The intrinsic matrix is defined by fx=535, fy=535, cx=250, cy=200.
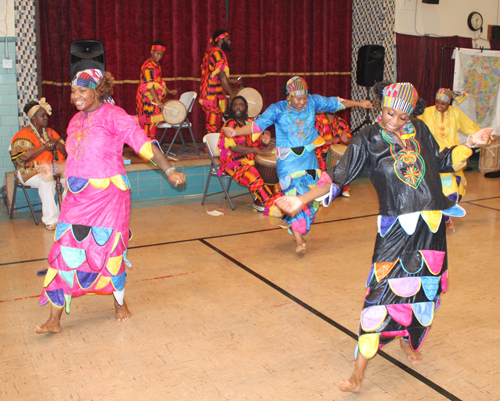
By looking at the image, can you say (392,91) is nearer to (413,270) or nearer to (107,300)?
(413,270)

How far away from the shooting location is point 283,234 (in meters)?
5.37

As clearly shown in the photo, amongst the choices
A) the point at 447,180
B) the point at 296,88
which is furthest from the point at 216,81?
the point at 447,180

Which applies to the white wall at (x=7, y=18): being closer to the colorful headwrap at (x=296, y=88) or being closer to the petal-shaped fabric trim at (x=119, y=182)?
the colorful headwrap at (x=296, y=88)

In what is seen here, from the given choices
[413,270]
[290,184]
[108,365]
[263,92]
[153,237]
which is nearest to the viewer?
[413,270]

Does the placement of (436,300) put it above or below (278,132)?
below

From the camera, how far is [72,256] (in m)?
3.09

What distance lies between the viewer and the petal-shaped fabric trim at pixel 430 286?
100.0 inches

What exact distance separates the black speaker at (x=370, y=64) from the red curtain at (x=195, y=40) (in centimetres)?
87

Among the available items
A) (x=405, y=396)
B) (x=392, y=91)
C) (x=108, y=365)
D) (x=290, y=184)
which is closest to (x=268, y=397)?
(x=405, y=396)

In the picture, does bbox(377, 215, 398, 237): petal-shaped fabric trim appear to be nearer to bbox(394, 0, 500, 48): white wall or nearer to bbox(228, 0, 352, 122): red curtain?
bbox(228, 0, 352, 122): red curtain

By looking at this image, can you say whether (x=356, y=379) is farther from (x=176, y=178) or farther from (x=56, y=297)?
(x=56, y=297)

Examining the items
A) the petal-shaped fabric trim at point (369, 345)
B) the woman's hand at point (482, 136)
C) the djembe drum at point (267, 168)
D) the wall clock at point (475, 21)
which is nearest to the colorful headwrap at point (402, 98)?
the woman's hand at point (482, 136)

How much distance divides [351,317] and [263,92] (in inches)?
252

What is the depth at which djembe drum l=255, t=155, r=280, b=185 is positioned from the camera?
6020 millimetres
